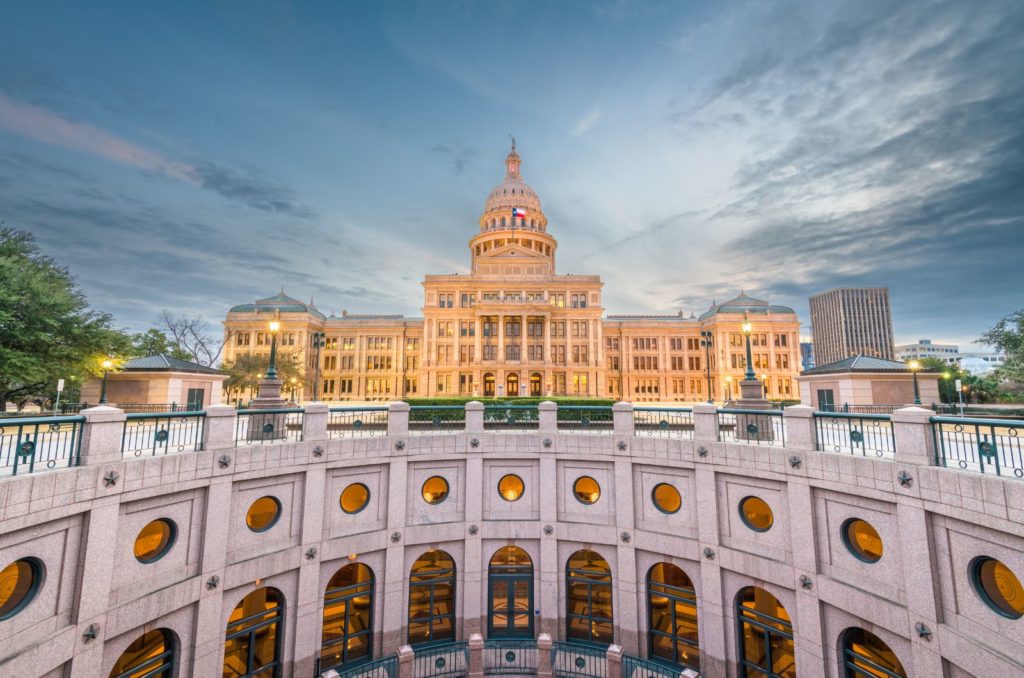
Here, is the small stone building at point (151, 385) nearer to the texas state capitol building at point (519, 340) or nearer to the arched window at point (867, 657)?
the arched window at point (867, 657)

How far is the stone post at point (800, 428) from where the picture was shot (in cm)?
1144

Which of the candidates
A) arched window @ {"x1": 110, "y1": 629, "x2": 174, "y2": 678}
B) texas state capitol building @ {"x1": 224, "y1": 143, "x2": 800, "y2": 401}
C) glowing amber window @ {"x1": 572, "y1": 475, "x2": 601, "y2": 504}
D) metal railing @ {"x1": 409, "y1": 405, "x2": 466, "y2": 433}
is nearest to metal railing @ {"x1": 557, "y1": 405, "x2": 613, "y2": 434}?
glowing amber window @ {"x1": 572, "y1": 475, "x2": 601, "y2": 504}

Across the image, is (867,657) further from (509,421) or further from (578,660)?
(509,421)

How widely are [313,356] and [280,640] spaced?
6685 centimetres

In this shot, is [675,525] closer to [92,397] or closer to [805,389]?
[805,389]

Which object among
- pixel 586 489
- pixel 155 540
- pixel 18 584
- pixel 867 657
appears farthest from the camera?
pixel 586 489

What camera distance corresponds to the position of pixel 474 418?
1569 cm

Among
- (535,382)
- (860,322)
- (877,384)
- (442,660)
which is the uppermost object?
(860,322)

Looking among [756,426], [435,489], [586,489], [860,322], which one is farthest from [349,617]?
[860,322]

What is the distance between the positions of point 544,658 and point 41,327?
27599mm

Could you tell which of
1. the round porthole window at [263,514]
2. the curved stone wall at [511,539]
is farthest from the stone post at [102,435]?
the round porthole window at [263,514]

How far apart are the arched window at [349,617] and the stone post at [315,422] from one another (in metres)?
4.49

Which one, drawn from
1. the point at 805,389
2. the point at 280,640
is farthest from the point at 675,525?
the point at 805,389

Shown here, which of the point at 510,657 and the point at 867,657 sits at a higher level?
the point at 867,657
